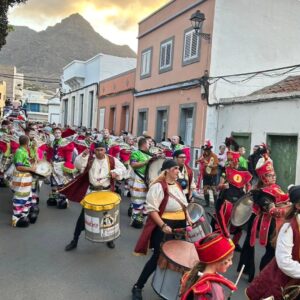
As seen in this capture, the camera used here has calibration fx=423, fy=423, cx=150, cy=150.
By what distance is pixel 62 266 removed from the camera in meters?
5.97

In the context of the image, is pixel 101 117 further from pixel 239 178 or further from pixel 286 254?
pixel 286 254

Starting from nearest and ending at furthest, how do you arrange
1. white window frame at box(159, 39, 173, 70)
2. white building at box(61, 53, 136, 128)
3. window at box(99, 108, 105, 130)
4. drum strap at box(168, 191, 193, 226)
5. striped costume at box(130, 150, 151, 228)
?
drum strap at box(168, 191, 193, 226) → striped costume at box(130, 150, 151, 228) → white window frame at box(159, 39, 173, 70) → window at box(99, 108, 105, 130) → white building at box(61, 53, 136, 128)

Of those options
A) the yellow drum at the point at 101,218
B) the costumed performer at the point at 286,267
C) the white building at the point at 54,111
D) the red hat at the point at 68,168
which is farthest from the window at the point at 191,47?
the white building at the point at 54,111

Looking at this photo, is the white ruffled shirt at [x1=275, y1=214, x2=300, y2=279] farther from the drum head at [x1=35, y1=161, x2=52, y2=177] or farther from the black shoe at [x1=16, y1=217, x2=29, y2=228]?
the black shoe at [x1=16, y1=217, x2=29, y2=228]

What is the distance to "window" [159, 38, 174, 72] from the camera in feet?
62.6

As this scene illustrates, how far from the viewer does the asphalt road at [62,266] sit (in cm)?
511

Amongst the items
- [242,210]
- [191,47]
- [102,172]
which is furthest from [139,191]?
[191,47]

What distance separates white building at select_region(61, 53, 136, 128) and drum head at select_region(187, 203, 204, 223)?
25505 mm

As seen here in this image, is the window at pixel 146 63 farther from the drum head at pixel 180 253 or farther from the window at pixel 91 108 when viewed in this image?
the drum head at pixel 180 253

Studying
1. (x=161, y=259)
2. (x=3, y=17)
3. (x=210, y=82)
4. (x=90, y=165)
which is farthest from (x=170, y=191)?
(x=210, y=82)

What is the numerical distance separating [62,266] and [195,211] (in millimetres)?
2109

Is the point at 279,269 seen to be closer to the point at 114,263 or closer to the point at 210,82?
the point at 114,263

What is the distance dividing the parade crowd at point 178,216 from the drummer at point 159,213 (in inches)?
0.4

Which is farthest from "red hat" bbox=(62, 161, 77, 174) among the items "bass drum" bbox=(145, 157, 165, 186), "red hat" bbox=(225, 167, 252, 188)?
"red hat" bbox=(225, 167, 252, 188)
